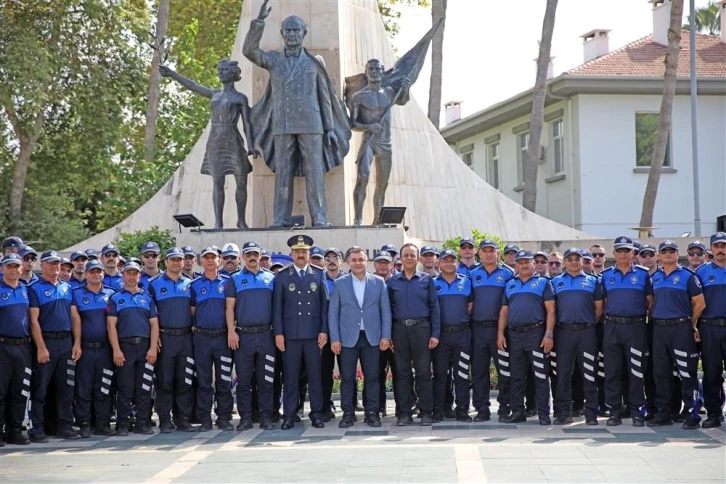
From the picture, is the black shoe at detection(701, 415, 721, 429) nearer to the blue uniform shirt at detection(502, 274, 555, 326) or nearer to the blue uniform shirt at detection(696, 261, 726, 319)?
the blue uniform shirt at detection(696, 261, 726, 319)

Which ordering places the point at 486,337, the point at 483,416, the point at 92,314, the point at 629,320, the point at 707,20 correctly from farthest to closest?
the point at 707,20 → the point at 486,337 → the point at 483,416 → the point at 92,314 → the point at 629,320

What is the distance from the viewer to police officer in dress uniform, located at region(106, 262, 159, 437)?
1208cm

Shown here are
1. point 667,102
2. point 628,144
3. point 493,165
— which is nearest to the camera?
point 667,102

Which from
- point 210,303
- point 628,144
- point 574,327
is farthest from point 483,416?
point 628,144

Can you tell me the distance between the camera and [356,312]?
12273 millimetres

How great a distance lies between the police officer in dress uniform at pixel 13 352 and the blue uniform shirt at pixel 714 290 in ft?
20.7

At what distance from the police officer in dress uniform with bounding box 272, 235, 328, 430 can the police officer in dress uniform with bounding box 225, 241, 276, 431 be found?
0.10m

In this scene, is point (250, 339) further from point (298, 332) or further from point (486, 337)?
point (486, 337)

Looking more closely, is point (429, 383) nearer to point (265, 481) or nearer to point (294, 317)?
point (294, 317)

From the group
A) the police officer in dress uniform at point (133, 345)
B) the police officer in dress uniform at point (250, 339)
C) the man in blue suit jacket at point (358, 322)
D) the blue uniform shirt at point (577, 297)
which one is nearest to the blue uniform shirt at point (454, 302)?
the man in blue suit jacket at point (358, 322)

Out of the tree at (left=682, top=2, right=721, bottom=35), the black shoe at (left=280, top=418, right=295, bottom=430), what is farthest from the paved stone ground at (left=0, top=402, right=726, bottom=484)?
the tree at (left=682, top=2, right=721, bottom=35)

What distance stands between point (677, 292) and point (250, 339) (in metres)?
4.08

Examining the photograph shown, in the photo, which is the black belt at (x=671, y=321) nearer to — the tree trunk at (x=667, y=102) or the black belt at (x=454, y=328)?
the black belt at (x=454, y=328)

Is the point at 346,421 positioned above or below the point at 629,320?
below
